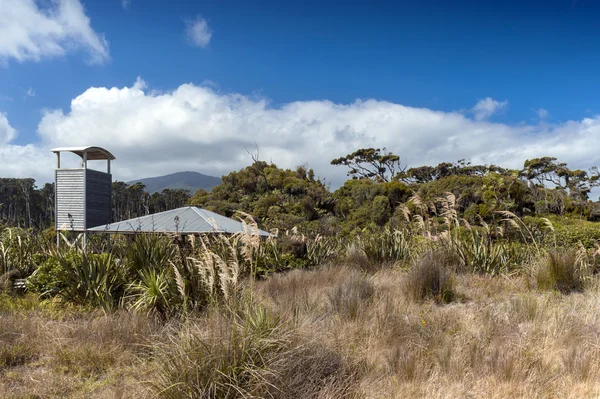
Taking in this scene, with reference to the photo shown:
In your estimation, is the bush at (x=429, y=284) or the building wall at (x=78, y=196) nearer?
the bush at (x=429, y=284)

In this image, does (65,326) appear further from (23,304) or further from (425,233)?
(425,233)

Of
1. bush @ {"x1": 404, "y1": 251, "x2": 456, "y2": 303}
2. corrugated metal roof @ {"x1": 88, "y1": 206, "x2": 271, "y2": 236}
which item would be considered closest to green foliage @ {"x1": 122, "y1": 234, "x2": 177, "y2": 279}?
bush @ {"x1": 404, "y1": 251, "x2": 456, "y2": 303}

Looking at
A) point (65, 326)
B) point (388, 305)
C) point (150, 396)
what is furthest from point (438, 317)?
point (65, 326)

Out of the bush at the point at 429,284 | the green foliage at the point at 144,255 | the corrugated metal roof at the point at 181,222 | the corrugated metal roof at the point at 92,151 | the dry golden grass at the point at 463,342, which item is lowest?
the dry golden grass at the point at 463,342

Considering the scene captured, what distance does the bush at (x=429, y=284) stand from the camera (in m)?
6.42

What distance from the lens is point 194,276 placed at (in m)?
5.28

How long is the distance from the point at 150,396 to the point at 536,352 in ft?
11.5

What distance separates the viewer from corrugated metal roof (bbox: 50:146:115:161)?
1747cm

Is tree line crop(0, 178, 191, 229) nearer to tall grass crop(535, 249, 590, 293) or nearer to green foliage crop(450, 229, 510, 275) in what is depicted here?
green foliage crop(450, 229, 510, 275)

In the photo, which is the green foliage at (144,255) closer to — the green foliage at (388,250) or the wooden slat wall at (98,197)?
the green foliage at (388,250)

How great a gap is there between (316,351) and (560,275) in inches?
214

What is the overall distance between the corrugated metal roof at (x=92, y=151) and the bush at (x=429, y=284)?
49.9 ft

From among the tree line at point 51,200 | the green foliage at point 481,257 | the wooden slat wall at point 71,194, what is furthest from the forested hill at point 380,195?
the tree line at point 51,200

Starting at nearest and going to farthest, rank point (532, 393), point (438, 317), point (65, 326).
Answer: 1. point (532, 393)
2. point (65, 326)
3. point (438, 317)
